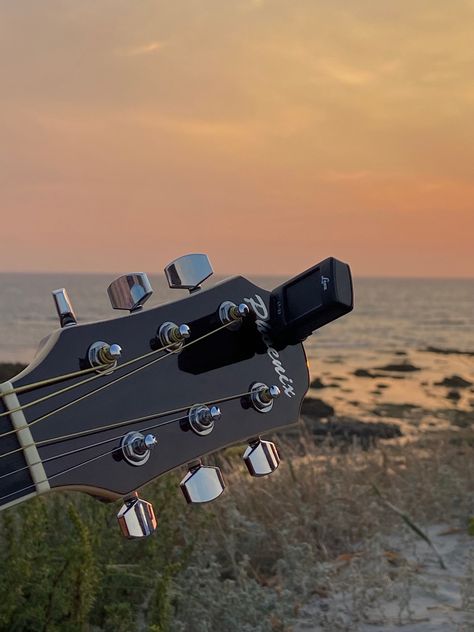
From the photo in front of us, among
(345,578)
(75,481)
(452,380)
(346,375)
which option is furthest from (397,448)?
(346,375)

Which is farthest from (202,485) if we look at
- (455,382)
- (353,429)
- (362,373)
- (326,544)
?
(362,373)

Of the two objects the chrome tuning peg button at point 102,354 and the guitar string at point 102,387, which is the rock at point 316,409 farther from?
the chrome tuning peg button at point 102,354

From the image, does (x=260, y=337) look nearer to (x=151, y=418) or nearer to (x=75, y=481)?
(x=151, y=418)

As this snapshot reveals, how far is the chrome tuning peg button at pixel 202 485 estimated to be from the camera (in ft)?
7.42

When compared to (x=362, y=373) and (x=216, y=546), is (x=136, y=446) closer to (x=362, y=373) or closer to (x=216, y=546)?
(x=216, y=546)

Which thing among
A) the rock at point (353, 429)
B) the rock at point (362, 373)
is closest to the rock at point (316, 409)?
the rock at point (353, 429)

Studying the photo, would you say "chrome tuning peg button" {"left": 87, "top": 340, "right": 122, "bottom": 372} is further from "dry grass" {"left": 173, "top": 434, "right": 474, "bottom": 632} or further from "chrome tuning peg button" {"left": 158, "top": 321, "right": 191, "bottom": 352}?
"dry grass" {"left": 173, "top": 434, "right": 474, "bottom": 632}

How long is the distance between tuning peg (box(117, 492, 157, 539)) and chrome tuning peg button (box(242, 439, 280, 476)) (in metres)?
0.32

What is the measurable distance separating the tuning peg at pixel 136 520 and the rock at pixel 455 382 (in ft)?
88.0

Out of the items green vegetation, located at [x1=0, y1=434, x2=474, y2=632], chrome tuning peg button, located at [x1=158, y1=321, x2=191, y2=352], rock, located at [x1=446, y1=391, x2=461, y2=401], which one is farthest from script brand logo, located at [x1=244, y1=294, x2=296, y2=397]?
rock, located at [x1=446, y1=391, x2=461, y2=401]

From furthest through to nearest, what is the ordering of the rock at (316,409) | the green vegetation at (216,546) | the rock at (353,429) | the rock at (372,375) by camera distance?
the rock at (372,375), the rock at (316,409), the rock at (353,429), the green vegetation at (216,546)

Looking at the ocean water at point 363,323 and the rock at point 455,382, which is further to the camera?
the ocean water at point 363,323

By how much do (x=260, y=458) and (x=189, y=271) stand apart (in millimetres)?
532

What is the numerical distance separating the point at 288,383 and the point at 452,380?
27557mm
